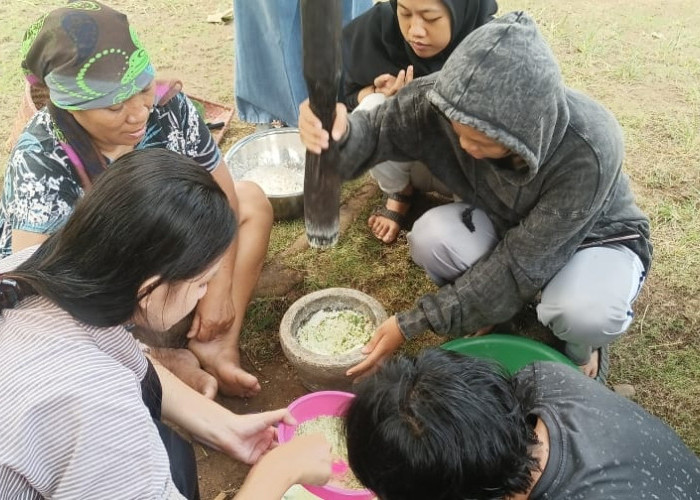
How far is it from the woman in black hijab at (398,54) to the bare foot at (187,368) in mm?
1007

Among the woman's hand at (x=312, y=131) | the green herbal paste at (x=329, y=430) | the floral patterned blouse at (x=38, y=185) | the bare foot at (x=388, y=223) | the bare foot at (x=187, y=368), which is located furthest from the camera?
the bare foot at (x=388, y=223)

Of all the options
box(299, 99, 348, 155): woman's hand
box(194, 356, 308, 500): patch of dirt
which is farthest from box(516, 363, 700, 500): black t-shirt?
box(194, 356, 308, 500): patch of dirt

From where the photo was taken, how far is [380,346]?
6.43 ft

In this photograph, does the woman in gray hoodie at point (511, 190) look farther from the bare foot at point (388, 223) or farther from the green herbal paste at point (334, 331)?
the bare foot at point (388, 223)

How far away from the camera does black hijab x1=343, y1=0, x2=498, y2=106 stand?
8.32ft

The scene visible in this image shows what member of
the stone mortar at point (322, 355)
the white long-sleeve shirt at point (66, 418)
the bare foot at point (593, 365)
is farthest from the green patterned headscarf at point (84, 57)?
the bare foot at point (593, 365)

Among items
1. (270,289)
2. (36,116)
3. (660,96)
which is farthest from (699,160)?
(36,116)

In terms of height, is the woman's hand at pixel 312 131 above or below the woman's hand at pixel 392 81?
above

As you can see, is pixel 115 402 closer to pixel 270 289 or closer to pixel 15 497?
pixel 15 497

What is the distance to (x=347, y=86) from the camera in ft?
9.34

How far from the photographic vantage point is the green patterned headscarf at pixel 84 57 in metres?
1.67

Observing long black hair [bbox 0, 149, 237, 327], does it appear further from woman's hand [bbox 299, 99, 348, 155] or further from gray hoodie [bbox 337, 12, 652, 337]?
gray hoodie [bbox 337, 12, 652, 337]

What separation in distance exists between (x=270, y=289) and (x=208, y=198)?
1375 mm

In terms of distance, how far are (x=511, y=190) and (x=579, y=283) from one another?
14.2 inches
